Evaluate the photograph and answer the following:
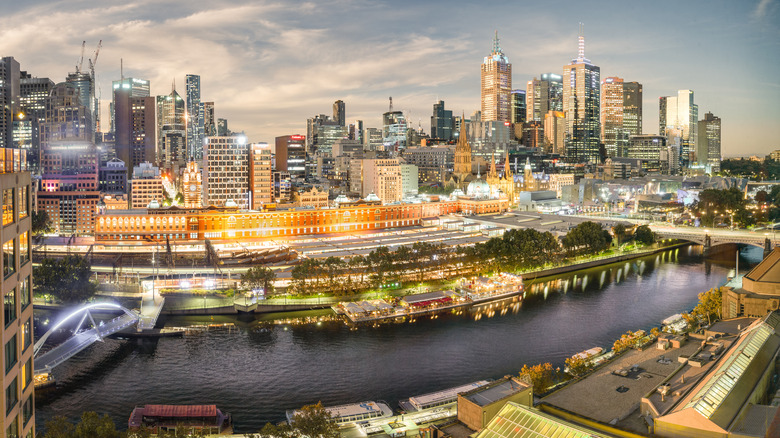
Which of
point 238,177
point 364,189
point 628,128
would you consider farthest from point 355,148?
point 628,128

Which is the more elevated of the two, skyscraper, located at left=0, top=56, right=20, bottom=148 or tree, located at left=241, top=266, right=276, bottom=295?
skyscraper, located at left=0, top=56, right=20, bottom=148

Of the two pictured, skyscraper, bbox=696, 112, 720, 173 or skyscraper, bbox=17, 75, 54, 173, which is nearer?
skyscraper, bbox=17, 75, 54, 173

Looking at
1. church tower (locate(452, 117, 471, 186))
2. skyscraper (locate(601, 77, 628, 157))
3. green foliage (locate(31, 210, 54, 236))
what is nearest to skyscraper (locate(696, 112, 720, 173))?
skyscraper (locate(601, 77, 628, 157))

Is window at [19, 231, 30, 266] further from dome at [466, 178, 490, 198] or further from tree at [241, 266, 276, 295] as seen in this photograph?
dome at [466, 178, 490, 198]

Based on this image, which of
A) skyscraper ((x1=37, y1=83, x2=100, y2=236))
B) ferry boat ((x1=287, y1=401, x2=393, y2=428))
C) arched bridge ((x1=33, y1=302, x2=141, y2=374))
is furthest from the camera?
skyscraper ((x1=37, y1=83, x2=100, y2=236))

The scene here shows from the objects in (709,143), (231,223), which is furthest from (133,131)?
(709,143)

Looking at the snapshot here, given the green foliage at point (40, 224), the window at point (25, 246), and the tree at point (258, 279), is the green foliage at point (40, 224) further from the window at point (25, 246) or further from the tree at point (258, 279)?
the window at point (25, 246)
